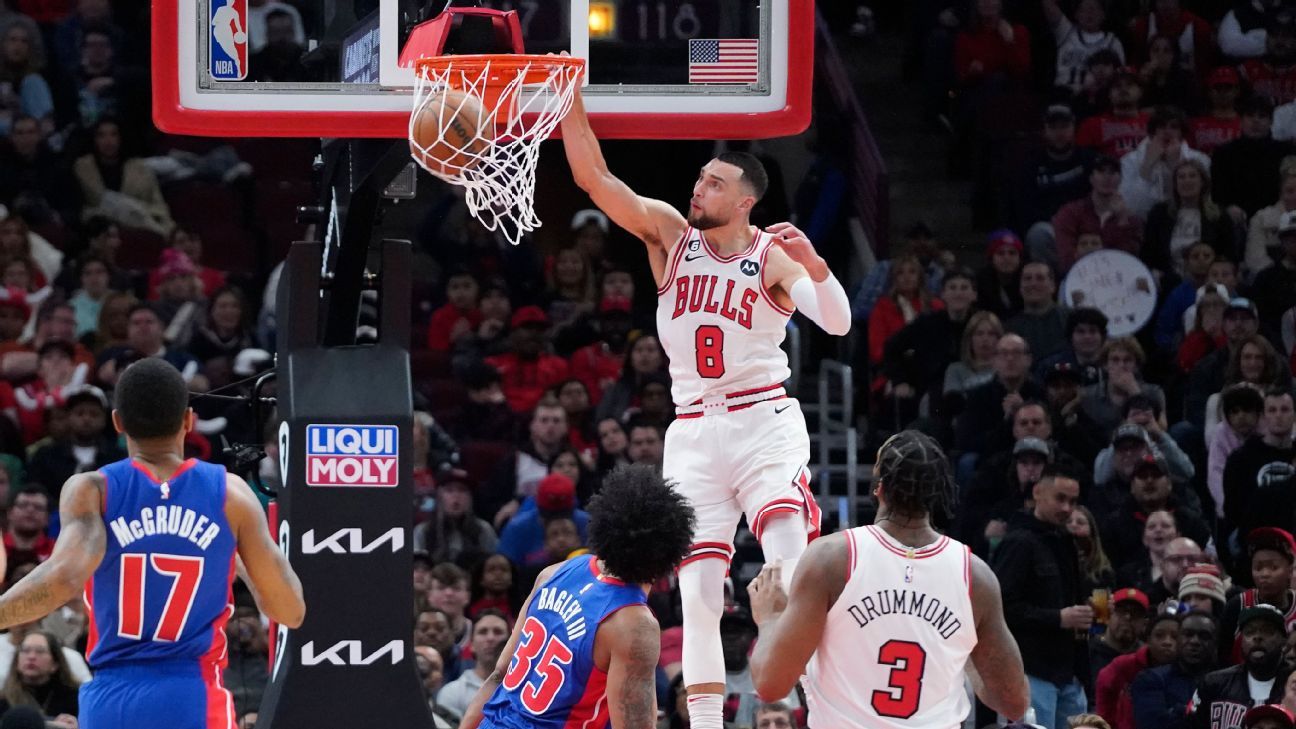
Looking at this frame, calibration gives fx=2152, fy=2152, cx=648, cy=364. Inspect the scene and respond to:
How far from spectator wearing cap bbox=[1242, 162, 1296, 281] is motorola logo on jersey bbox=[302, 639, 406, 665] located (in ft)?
29.3

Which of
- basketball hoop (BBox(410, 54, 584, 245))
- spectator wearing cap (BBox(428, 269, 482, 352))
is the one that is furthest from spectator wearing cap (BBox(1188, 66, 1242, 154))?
basketball hoop (BBox(410, 54, 584, 245))

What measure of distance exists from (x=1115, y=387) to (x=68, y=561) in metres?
9.19

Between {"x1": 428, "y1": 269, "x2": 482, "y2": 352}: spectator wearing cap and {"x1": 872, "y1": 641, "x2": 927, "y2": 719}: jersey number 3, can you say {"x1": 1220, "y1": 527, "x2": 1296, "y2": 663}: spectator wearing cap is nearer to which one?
A: {"x1": 872, "y1": 641, "x2": 927, "y2": 719}: jersey number 3

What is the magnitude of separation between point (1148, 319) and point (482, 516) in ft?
16.5

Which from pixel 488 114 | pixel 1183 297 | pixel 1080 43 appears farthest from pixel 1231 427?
pixel 488 114

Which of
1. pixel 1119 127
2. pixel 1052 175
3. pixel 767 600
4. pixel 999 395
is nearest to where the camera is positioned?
pixel 767 600

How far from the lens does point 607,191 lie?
8000mm

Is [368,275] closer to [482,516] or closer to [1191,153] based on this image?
[482,516]

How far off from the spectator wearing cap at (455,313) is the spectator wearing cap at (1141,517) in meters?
4.62

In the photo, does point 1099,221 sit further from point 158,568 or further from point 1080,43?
point 158,568

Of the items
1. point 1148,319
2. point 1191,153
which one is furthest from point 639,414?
point 1191,153

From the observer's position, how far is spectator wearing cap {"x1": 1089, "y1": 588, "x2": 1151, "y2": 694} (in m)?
11.4

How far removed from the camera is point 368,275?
28.4 feet

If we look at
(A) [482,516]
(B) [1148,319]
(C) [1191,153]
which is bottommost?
(A) [482,516]
